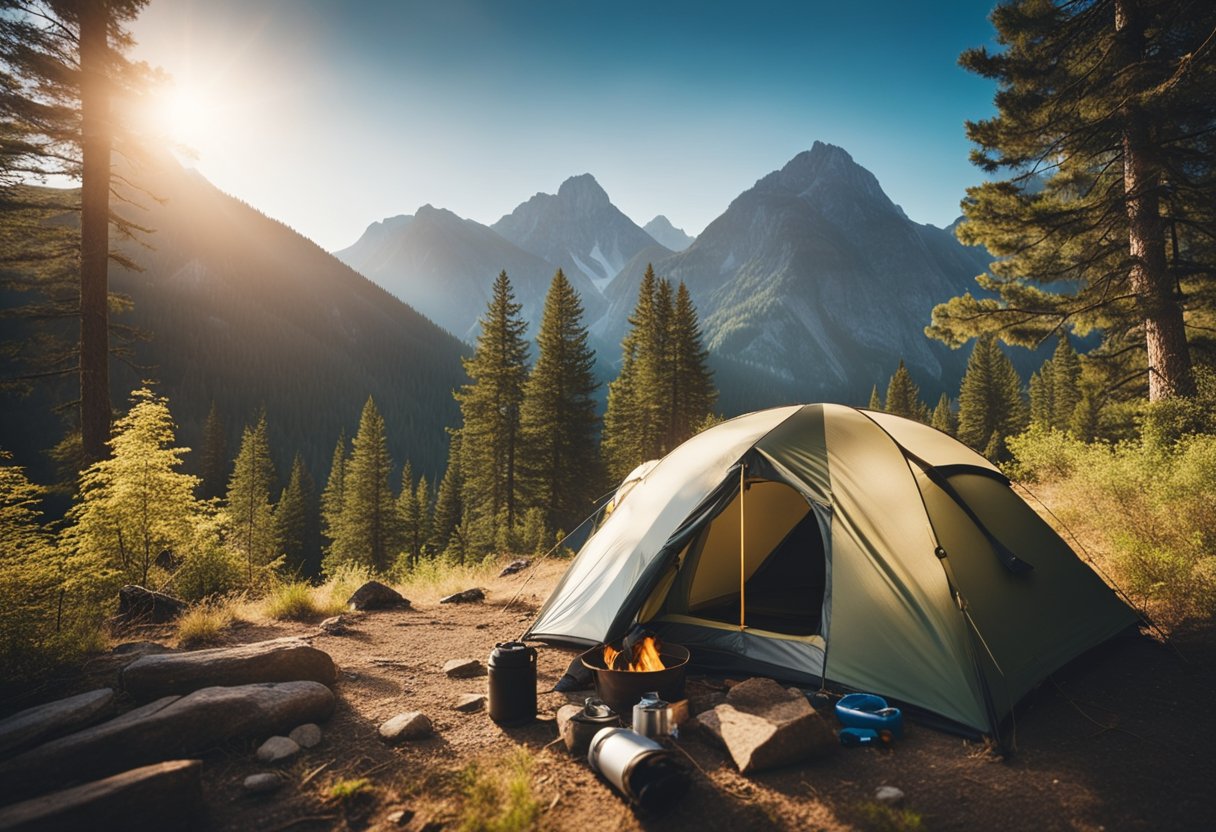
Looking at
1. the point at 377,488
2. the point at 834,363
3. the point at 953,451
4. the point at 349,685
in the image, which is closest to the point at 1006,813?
the point at 953,451

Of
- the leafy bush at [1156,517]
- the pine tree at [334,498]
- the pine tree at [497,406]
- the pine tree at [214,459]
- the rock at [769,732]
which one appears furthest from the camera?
the pine tree at [214,459]

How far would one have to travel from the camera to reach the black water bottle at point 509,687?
4.62 m

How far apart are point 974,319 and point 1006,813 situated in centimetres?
1080

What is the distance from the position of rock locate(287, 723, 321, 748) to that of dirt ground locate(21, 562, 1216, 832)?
67mm

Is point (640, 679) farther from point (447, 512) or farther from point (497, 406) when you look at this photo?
point (447, 512)

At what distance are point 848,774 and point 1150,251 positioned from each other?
444 inches

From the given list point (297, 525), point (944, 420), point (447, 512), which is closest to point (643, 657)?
point (447, 512)

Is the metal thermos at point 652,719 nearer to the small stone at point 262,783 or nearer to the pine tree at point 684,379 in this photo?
the small stone at point 262,783

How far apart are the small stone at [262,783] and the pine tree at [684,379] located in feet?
88.9

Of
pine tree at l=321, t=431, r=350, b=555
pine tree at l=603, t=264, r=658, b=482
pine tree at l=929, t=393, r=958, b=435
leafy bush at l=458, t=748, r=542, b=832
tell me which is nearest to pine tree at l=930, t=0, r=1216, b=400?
leafy bush at l=458, t=748, r=542, b=832

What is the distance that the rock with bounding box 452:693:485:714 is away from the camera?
4.92m

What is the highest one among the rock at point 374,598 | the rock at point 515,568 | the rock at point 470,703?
the rock at point 470,703

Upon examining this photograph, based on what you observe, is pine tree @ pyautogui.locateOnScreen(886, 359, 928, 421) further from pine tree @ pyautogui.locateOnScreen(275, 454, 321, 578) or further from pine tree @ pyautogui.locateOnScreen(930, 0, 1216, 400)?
pine tree @ pyautogui.locateOnScreen(275, 454, 321, 578)

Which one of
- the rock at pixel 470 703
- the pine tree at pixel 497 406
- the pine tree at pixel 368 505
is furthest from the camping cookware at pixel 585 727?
the pine tree at pixel 368 505
